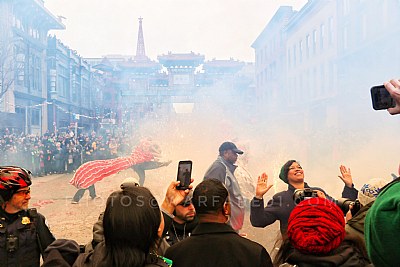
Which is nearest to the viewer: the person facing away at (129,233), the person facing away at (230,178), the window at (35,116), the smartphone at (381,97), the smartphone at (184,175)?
the smartphone at (381,97)

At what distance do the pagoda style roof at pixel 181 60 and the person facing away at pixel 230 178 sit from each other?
4.99m

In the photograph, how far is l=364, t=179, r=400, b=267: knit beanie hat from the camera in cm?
73

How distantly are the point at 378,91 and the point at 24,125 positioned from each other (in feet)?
26.4

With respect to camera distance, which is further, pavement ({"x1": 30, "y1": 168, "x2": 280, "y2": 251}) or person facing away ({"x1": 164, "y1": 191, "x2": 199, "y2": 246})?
pavement ({"x1": 30, "y1": 168, "x2": 280, "y2": 251})

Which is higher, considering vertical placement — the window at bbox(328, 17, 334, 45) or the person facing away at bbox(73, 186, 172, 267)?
the window at bbox(328, 17, 334, 45)

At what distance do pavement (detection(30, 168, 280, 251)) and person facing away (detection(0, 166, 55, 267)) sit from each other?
2886mm

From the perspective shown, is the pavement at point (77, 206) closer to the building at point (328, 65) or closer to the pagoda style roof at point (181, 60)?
the pagoda style roof at point (181, 60)

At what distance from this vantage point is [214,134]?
9.59 metres

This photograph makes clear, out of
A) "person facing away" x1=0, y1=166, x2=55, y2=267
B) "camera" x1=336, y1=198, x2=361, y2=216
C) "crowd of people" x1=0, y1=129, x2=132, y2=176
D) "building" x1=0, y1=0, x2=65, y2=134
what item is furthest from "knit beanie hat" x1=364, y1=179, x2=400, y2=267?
"crowd of people" x1=0, y1=129, x2=132, y2=176

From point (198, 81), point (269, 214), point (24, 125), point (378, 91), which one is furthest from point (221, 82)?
point (378, 91)

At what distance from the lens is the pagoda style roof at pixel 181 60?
8.83 meters

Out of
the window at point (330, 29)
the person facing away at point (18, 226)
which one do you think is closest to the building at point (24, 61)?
the window at point (330, 29)

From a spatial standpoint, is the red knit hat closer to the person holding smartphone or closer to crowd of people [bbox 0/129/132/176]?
the person holding smartphone

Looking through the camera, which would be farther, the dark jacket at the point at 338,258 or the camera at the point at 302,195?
the camera at the point at 302,195
